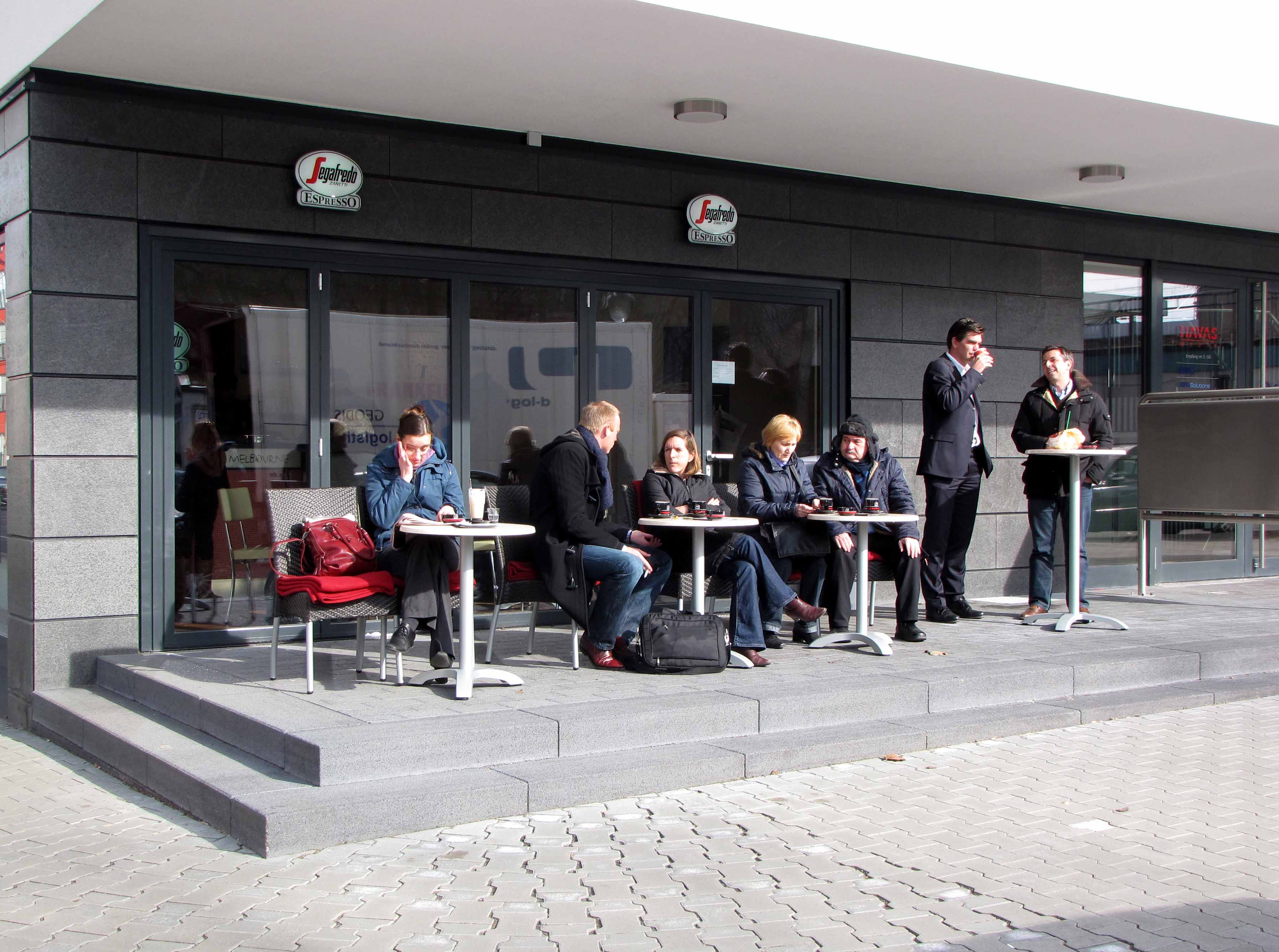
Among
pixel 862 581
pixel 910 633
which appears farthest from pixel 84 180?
pixel 910 633

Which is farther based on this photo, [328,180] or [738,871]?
[328,180]

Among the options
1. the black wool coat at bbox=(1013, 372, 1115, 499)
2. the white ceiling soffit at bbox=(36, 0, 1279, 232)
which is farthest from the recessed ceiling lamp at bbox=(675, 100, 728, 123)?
the black wool coat at bbox=(1013, 372, 1115, 499)

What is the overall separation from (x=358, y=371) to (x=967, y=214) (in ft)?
16.0

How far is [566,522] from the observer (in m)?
6.07

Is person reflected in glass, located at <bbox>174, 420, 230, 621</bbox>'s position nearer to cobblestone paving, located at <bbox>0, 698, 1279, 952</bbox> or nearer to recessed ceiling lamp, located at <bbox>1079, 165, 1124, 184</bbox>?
cobblestone paving, located at <bbox>0, 698, 1279, 952</bbox>

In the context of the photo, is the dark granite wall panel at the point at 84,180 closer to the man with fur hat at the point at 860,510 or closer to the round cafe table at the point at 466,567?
the round cafe table at the point at 466,567

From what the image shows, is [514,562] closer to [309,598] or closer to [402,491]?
[402,491]

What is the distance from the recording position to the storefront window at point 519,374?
766cm

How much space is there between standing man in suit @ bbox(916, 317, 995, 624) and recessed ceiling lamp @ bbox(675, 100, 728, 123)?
1.92 meters

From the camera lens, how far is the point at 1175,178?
8969 millimetres

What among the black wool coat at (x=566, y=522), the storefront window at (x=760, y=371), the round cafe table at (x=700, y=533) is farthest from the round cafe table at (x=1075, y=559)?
the black wool coat at (x=566, y=522)

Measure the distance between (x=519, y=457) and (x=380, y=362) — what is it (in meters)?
1.07

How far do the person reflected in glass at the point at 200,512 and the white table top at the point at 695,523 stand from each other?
239cm

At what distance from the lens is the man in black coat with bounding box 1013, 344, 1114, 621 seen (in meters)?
7.87
